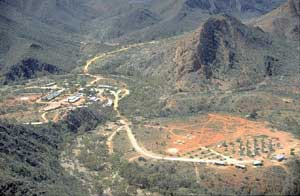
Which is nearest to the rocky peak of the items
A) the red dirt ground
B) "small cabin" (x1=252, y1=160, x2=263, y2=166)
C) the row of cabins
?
the red dirt ground

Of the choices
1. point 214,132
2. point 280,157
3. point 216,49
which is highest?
point 216,49

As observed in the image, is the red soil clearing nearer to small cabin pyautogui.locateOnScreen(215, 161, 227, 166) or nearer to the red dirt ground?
the red dirt ground

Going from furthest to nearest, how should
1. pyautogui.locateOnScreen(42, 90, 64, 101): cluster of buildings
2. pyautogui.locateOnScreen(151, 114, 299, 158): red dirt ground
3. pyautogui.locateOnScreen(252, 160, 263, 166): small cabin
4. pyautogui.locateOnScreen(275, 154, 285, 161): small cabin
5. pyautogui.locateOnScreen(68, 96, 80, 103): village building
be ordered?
1. pyautogui.locateOnScreen(42, 90, 64, 101): cluster of buildings
2. pyautogui.locateOnScreen(68, 96, 80, 103): village building
3. pyautogui.locateOnScreen(151, 114, 299, 158): red dirt ground
4. pyautogui.locateOnScreen(275, 154, 285, 161): small cabin
5. pyautogui.locateOnScreen(252, 160, 263, 166): small cabin

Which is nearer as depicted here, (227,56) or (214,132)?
(214,132)

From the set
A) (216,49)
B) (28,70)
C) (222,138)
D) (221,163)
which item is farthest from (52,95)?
(221,163)

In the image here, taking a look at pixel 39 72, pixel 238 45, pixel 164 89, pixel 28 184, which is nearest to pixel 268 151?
pixel 28 184

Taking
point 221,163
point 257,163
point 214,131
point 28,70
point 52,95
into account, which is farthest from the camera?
point 28,70

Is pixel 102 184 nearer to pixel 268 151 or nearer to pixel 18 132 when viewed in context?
pixel 18 132

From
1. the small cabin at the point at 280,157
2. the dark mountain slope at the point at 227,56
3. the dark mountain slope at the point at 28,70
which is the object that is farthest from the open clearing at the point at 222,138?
the dark mountain slope at the point at 28,70

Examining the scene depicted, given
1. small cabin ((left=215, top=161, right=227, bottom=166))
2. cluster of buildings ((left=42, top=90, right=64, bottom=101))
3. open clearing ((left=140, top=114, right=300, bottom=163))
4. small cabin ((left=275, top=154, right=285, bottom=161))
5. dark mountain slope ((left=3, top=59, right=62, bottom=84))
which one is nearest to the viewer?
small cabin ((left=275, top=154, right=285, bottom=161))

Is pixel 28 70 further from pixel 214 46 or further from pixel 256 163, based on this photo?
pixel 256 163
